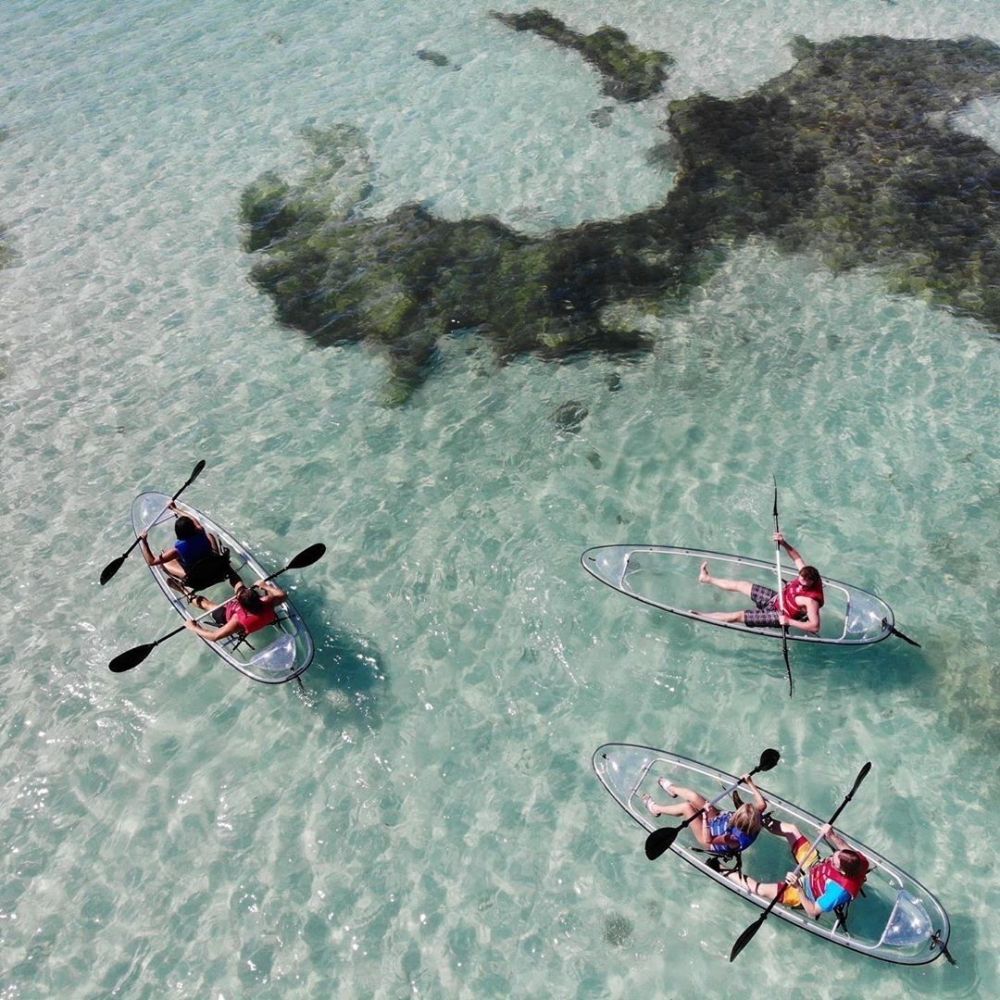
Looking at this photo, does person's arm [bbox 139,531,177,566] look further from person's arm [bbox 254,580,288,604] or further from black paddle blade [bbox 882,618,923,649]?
black paddle blade [bbox 882,618,923,649]

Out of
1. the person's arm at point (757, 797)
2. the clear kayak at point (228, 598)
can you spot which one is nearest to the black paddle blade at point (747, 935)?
the person's arm at point (757, 797)

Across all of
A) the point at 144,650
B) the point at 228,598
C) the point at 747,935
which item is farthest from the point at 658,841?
the point at 228,598

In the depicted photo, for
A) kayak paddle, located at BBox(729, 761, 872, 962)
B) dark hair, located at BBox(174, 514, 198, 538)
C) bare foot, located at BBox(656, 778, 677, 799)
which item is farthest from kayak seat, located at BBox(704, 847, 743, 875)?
dark hair, located at BBox(174, 514, 198, 538)

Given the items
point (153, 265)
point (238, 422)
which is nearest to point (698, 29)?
point (153, 265)

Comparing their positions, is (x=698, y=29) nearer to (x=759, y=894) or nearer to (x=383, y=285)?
(x=383, y=285)

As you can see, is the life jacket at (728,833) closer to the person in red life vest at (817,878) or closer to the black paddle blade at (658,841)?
the person in red life vest at (817,878)

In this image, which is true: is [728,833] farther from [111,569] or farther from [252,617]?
[111,569]

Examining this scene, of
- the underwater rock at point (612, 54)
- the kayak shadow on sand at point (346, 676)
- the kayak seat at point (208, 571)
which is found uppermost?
the underwater rock at point (612, 54)
